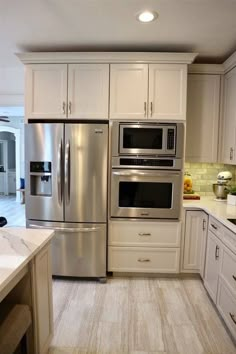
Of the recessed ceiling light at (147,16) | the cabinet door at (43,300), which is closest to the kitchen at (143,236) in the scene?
the cabinet door at (43,300)

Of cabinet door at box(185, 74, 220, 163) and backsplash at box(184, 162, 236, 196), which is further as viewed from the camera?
backsplash at box(184, 162, 236, 196)

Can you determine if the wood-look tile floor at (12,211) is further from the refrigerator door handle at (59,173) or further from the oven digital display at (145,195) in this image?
the oven digital display at (145,195)

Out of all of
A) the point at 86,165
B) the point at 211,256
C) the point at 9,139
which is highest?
the point at 9,139

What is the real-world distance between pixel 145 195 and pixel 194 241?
765 millimetres

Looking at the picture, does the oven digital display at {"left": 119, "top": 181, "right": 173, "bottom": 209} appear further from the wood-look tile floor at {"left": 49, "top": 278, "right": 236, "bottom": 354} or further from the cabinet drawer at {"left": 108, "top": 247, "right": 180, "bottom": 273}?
the wood-look tile floor at {"left": 49, "top": 278, "right": 236, "bottom": 354}

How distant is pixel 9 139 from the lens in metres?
9.02

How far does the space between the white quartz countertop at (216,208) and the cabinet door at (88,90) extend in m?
1.37

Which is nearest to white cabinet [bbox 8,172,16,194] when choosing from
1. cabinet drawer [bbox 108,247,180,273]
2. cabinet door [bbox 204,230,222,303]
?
cabinet drawer [bbox 108,247,180,273]

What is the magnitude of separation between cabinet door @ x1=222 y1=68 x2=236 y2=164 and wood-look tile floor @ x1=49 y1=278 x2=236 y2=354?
58.7 inches

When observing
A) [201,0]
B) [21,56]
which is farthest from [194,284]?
[21,56]

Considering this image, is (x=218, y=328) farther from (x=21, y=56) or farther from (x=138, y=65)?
(x=21, y=56)

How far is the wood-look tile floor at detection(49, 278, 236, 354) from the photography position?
1909 millimetres

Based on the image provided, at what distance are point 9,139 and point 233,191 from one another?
813 centimetres

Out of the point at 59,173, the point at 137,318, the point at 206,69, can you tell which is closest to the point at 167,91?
the point at 206,69
